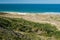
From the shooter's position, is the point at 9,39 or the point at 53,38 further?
the point at 53,38

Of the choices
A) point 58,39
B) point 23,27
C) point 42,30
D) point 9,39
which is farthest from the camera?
point 42,30

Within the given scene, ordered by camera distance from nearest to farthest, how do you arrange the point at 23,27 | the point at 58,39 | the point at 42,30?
the point at 58,39
the point at 23,27
the point at 42,30

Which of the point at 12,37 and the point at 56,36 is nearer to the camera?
the point at 12,37

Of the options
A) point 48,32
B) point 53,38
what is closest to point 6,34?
point 53,38

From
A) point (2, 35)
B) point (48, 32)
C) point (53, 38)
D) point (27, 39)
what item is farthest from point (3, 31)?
point (48, 32)

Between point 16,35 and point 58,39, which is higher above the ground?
point 16,35

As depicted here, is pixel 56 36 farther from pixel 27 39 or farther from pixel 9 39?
pixel 9 39

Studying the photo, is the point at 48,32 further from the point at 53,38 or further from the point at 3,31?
the point at 3,31

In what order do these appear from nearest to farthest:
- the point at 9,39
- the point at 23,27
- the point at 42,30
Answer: the point at 9,39 → the point at 23,27 → the point at 42,30

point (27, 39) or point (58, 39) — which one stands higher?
point (27, 39)
